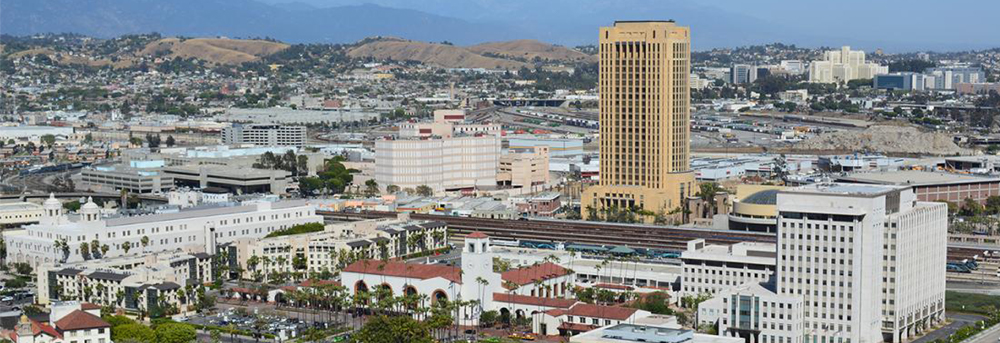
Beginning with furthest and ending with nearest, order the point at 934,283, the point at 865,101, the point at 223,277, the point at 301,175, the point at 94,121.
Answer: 1. the point at 865,101
2. the point at 94,121
3. the point at 301,175
4. the point at 223,277
5. the point at 934,283

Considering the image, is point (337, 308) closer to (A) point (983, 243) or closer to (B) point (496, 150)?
(A) point (983, 243)

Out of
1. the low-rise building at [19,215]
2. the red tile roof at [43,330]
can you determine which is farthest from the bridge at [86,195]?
the red tile roof at [43,330]

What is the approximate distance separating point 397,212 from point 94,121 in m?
88.2

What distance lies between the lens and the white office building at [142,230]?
67812mm

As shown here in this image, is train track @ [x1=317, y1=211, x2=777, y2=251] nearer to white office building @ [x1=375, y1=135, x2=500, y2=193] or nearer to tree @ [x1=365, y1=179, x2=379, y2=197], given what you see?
tree @ [x1=365, y1=179, x2=379, y2=197]

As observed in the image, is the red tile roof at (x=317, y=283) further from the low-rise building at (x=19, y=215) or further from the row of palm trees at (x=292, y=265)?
the low-rise building at (x=19, y=215)

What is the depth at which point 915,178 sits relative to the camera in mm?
87125

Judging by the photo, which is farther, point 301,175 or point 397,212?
point 301,175

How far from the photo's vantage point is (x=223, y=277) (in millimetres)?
66000

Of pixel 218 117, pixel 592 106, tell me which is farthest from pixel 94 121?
pixel 592 106

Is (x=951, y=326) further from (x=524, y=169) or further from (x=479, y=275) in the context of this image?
(x=524, y=169)

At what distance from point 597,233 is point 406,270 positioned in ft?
57.7

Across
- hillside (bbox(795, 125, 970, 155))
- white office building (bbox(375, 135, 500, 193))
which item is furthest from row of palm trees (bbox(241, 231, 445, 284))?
hillside (bbox(795, 125, 970, 155))

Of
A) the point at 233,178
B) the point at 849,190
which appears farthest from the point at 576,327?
the point at 233,178
